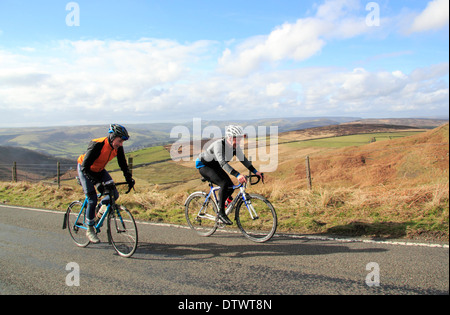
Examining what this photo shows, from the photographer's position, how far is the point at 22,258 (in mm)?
4930

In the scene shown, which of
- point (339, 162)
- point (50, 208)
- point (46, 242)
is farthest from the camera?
point (339, 162)

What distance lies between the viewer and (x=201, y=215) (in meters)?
6.44

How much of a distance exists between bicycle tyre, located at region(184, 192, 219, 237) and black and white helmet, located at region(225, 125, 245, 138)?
1528mm

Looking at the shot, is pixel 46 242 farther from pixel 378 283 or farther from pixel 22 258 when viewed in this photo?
pixel 378 283

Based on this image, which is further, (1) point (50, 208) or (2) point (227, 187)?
(1) point (50, 208)

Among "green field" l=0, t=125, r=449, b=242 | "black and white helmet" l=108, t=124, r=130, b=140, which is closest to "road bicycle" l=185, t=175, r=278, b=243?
"green field" l=0, t=125, r=449, b=242

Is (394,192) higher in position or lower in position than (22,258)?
higher

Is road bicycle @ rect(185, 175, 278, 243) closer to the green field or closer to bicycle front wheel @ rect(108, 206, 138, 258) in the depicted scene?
the green field

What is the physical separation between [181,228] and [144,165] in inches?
777

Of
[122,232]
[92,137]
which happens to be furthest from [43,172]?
[122,232]

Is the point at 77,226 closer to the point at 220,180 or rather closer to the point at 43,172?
the point at 220,180

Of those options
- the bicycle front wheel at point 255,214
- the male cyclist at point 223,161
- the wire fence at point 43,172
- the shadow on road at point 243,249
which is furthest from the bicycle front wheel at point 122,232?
the wire fence at point 43,172

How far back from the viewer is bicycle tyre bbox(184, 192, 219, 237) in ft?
20.2
